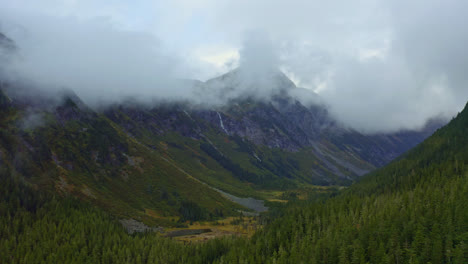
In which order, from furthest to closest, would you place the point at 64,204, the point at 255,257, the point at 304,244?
1. the point at 64,204
2. the point at 255,257
3. the point at 304,244

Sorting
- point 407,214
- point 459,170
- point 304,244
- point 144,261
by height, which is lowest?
point 144,261

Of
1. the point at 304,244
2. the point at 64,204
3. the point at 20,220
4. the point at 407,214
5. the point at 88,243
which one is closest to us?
the point at 407,214

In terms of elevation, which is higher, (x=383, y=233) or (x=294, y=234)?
(x=383, y=233)

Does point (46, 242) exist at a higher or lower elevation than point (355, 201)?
lower

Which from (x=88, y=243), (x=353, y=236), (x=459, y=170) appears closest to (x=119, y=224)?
(x=88, y=243)

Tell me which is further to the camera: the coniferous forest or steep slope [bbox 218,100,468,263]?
the coniferous forest

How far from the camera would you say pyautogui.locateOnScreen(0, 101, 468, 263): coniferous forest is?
337 feet

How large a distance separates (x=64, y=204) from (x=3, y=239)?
43465mm

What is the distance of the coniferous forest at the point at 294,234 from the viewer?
103m

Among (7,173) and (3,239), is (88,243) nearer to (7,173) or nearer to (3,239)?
(3,239)

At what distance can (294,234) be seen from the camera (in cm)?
15350

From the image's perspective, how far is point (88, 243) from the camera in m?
159

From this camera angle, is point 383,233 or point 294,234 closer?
point 383,233

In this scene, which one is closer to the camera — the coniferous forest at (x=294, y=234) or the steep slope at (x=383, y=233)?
the steep slope at (x=383, y=233)
